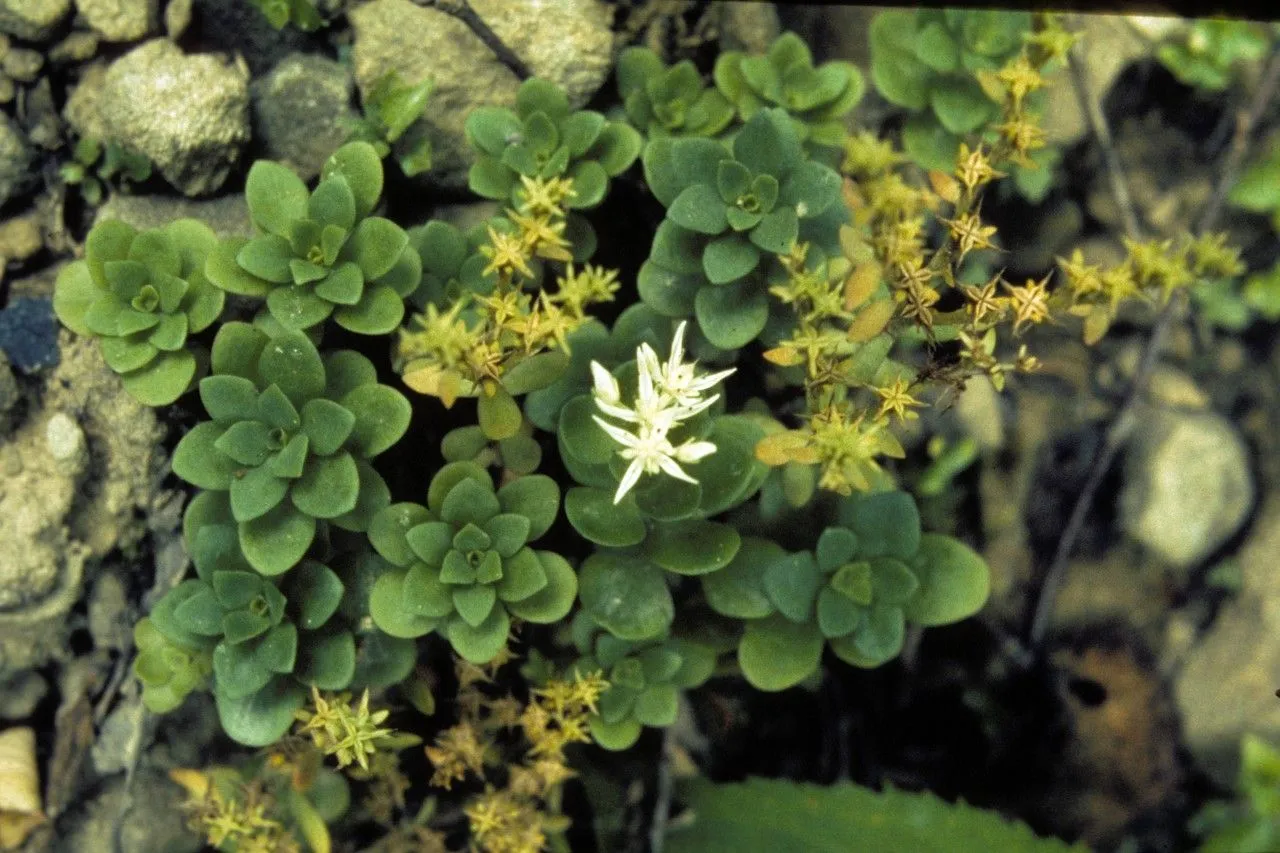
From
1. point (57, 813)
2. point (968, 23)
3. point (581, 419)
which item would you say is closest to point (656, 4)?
point (968, 23)

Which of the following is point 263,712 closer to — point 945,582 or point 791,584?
point 791,584

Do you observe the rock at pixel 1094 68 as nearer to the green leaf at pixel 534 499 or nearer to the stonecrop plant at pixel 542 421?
the stonecrop plant at pixel 542 421

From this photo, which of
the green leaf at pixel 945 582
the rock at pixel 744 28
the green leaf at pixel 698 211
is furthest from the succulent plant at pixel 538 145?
the green leaf at pixel 945 582

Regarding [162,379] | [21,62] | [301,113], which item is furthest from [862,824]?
[21,62]

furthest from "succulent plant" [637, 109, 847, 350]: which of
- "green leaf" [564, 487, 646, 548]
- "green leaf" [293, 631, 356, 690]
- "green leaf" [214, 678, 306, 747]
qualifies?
"green leaf" [214, 678, 306, 747]

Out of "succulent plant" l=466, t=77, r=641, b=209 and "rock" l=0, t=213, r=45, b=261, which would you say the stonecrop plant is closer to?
"succulent plant" l=466, t=77, r=641, b=209

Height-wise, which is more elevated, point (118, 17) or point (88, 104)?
point (118, 17)
